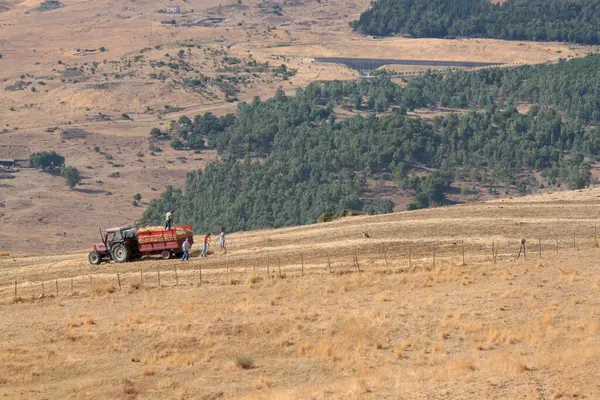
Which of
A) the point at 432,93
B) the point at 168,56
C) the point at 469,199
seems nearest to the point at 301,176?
→ the point at 469,199

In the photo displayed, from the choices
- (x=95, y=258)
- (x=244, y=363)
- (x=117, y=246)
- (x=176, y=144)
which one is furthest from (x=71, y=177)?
(x=244, y=363)

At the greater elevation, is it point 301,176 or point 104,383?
point 104,383

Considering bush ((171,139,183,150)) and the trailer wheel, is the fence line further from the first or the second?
bush ((171,139,183,150))

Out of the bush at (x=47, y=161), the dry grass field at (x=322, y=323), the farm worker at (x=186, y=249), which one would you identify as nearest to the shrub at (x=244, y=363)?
the dry grass field at (x=322, y=323)

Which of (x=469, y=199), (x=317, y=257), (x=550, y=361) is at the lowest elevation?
(x=469, y=199)

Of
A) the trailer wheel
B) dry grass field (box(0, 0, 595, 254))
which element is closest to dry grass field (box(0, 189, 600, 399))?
the trailer wheel

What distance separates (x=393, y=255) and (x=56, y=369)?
66.0 feet

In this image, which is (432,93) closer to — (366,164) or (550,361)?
(366,164)

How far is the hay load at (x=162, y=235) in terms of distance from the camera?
5206 centimetres

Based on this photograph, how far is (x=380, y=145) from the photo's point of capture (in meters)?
138

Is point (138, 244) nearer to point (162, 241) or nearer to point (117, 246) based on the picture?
point (117, 246)

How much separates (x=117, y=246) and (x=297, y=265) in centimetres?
903

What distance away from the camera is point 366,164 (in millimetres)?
134625

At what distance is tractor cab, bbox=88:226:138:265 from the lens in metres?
52.6
